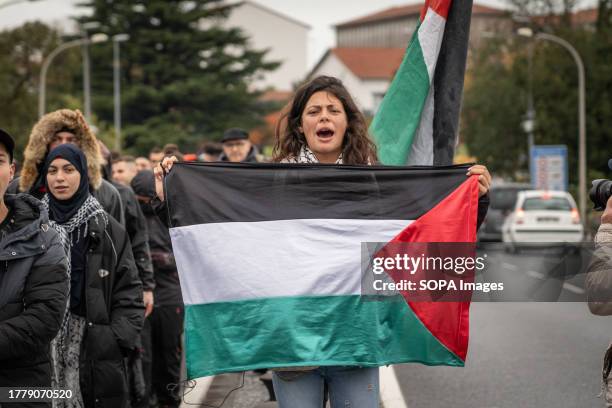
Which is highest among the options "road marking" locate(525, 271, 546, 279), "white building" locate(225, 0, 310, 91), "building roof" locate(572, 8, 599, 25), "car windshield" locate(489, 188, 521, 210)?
Answer: "white building" locate(225, 0, 310, 91)

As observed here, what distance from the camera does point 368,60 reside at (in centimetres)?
13100

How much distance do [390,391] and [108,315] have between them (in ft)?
14.1

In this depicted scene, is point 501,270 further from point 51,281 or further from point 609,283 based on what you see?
point 51,281

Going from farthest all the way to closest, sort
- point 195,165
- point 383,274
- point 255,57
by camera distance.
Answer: point 255,57
point 195,165
point 383,274

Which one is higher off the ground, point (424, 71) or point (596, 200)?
point (424, 71)

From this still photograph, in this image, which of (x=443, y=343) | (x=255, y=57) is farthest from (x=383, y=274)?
(x=255, y=57)

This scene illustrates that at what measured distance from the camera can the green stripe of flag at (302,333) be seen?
14.8ft

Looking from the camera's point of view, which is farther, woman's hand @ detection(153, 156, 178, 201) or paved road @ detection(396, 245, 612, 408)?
paved road @ detection(396, 245, 612, 408)

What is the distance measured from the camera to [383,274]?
15.4 ft

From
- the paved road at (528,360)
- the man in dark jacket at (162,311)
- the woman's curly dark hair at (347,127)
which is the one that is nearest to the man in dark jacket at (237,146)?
the man in dark jacket at (162,311)

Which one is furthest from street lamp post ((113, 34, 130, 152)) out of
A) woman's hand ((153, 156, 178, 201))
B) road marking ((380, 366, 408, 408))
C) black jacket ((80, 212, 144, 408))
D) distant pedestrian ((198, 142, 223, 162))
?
woman's hand ((153, 156, 178, 201))

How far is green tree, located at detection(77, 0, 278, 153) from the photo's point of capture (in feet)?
193

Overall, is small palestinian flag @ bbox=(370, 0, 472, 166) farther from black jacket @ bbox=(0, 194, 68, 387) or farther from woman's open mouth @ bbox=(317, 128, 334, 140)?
black jacket @ bbox=(0, 194, 68, 387)

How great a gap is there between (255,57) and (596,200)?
5678 centimetres
